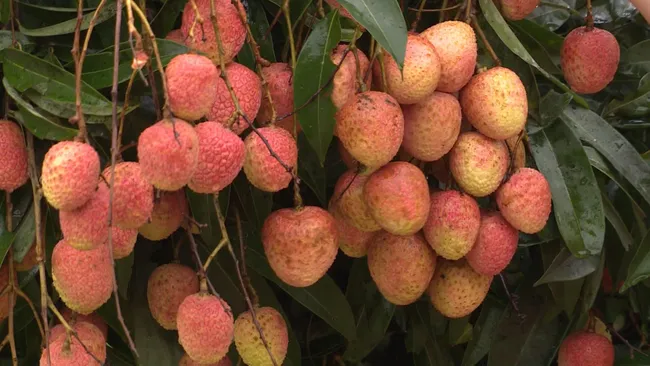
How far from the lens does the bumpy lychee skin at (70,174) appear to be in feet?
2.16

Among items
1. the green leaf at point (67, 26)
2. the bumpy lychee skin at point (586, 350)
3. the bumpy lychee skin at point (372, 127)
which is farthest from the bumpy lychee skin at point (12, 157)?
the bumpy lychee skin at point (586, 350)

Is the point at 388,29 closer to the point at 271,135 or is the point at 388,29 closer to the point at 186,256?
the point at 271,135

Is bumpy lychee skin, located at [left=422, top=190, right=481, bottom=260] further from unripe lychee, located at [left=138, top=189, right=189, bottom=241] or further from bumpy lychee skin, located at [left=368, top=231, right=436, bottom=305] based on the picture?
unripe lychee, located at [left=138, top=189, right=189, bottom=241]

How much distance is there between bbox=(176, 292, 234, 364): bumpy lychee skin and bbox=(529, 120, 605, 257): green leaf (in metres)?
0.42

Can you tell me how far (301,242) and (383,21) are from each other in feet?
0.80

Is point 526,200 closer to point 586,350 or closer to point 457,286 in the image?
point 457,286

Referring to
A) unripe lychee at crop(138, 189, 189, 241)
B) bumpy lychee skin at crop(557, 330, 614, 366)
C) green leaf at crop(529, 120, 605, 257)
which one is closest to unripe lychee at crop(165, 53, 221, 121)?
unripe lychee at crop(138, 189, 189, 241)

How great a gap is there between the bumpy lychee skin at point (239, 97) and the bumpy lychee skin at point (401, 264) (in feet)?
0.74

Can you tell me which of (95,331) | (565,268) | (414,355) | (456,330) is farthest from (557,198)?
(95,331)

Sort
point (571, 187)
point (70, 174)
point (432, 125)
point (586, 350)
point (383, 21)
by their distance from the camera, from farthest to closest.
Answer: point (586, 350), point (571, 187), point (432, 125), point (383, 21), point (70, 174)

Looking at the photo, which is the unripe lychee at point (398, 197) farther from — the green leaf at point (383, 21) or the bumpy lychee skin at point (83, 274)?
the bumpy lychee skin at point (83, 274)

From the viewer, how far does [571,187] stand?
102 centimetres

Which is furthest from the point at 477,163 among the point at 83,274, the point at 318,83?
the point at 83,274

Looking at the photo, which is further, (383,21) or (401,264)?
(401,264)
